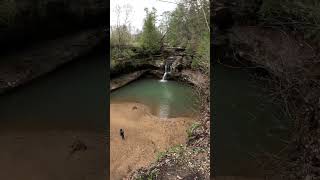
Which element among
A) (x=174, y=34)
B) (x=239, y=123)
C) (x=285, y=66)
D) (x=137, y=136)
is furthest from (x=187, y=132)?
(x=285, y=66)

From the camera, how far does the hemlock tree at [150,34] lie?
4.76 m

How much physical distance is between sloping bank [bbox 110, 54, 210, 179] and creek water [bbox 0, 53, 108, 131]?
67 centimetres

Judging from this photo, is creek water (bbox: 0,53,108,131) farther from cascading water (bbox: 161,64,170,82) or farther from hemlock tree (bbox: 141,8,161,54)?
cascading water (bbox: 161,64,170,82)

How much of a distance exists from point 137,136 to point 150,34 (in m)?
1.35

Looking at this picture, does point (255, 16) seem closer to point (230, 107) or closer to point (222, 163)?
point (230, 107)

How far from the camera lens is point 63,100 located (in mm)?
4199

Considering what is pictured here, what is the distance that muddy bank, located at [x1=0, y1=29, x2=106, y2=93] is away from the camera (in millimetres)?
4180

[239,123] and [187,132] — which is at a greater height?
[239,123]

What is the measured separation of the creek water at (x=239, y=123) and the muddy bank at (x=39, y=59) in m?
1.59

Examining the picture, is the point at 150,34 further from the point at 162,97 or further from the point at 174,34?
the point at 162,97

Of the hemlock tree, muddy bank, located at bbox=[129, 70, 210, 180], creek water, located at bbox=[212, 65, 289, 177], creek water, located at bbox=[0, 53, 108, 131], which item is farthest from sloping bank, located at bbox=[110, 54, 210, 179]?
creek water, located at bbox=[0, 53, 108, 131]

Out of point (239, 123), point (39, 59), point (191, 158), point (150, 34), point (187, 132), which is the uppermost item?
point (150, 34)

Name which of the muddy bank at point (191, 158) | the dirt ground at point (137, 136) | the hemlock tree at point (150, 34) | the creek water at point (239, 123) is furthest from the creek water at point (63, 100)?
the creek water at point (239, 123)

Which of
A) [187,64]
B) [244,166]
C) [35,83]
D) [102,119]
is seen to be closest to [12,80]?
[35,83]
